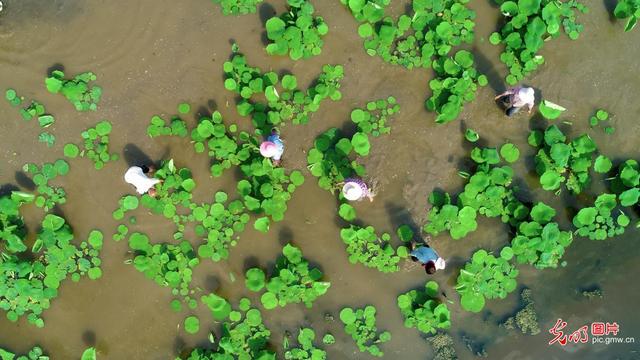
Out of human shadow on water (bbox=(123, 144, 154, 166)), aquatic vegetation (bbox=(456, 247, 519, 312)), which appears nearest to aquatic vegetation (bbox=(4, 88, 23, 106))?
human shadow on water (bbox=(123, 144, 154, 166))

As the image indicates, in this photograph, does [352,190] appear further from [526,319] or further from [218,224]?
[526,319]

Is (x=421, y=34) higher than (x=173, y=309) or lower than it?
higher

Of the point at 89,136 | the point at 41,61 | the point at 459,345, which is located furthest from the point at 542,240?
the point at 41,61

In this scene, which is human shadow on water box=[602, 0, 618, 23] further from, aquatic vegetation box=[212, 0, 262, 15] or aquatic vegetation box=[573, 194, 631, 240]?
aquatic vegetation box=[212, 0, 262, 15]

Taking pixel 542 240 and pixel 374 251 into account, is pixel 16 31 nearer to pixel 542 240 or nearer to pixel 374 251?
pixel 374 251

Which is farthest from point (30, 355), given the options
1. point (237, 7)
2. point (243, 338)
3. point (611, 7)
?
point (611, 7)

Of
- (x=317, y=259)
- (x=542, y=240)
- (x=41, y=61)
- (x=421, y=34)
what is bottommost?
(x=317, y=259)
